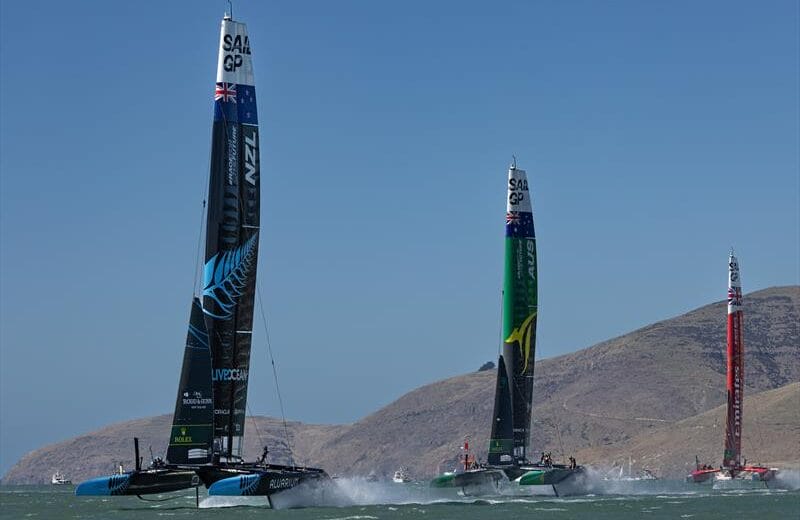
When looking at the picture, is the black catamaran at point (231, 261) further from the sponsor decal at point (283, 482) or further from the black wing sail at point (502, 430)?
the black wing sail at point (502, 430)

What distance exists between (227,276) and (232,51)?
7710mm

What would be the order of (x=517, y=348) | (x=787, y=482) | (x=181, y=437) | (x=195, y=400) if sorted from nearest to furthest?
1. (x=181, y=437)
2. (x=195, y=400)
3. (x=517, y=348)
4. (x=787, y=482)

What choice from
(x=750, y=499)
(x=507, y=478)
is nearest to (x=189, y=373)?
(x=507, y=478)

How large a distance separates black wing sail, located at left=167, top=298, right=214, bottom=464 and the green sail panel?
25427 millimetres

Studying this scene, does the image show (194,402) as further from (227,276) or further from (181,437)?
(227,276)

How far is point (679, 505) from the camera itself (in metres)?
66.1

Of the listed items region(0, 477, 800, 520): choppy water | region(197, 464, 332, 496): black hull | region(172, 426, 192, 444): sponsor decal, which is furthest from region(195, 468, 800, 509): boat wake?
region(172, 426, 192, 444): sponsor decal

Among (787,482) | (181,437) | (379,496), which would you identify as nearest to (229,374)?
(181,437)

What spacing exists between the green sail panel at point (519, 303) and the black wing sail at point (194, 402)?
2543 centimetres

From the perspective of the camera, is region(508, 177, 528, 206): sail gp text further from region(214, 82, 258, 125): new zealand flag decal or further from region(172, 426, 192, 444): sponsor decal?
region(172, 426, 192, 444): sponsor decal

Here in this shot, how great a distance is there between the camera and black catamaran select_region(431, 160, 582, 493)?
6831 cm

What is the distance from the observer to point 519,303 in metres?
71.7

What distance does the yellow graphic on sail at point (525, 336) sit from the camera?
234 ft

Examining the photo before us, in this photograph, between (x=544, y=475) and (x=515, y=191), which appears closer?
(x=544, y=475)
